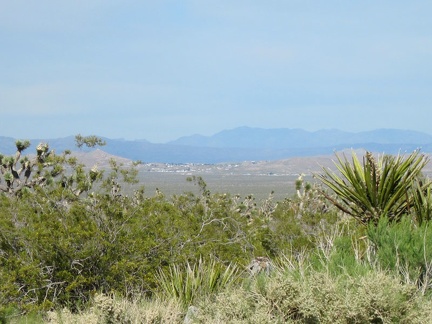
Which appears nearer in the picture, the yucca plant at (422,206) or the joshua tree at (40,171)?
the yucca plant at (422,206)

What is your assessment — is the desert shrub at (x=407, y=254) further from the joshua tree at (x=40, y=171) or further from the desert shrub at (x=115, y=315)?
the joshua tree at (x=40, y=171)

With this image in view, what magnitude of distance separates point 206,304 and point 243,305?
0.62 metres

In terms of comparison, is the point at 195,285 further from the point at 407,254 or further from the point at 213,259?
the point at 407,254

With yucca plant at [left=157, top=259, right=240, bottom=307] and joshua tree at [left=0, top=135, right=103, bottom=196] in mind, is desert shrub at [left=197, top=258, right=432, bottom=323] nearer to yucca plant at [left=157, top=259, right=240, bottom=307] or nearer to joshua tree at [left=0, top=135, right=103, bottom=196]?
yucca plant at [left=157, top=259, right=240, bottom=307]

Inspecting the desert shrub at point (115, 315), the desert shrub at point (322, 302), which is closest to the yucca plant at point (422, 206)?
the desert shrub at point (322, 302)

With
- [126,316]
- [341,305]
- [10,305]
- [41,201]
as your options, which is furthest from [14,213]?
[341,305]

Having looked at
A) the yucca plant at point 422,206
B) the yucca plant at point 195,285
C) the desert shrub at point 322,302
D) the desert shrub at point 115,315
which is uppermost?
the yucca plant at point 422,206

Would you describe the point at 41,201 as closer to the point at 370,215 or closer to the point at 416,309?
the point at 370,215

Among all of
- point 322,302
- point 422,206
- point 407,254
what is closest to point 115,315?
point 322,302

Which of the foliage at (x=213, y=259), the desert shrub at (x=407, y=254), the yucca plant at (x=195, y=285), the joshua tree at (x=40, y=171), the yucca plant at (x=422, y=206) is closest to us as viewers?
the foliage at (x=213, y=259)

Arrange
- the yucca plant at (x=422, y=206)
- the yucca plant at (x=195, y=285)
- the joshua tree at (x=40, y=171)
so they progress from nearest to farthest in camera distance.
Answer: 1. the yucca plant at (x=195, y=285)
2. the yucca plant at (x=422, y=206)
3. the joshua tree at (x=40, y=171)

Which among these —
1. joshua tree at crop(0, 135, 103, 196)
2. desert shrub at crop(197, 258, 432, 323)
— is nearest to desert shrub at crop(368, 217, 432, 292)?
desert shrub at crop(197, 258, 432, 323)

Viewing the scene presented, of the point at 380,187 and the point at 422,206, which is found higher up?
the point at 380,187

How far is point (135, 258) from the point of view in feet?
35.8
